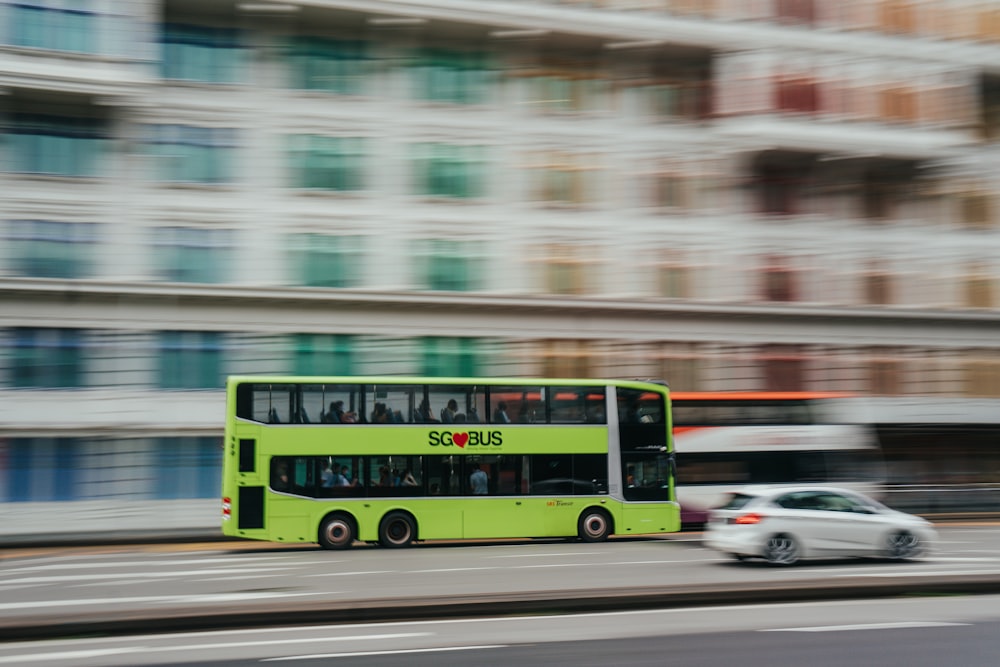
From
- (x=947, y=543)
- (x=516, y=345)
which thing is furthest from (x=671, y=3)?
(x=947, y=543)

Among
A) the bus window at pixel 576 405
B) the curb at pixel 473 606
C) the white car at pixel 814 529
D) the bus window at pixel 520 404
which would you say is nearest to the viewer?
the curb at pixel 473 606

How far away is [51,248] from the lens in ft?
89.2

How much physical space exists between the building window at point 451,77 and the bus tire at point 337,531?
1396cm

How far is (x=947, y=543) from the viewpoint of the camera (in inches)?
881

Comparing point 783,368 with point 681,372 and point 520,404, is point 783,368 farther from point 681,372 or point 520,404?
point 520,404

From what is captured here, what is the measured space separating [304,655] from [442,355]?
68.0 feet

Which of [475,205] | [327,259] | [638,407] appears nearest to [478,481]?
[638,407]

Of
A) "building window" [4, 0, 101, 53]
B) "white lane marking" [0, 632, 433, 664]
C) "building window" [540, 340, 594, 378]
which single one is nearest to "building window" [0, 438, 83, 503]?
"building window" [4, 0, 101, 53]

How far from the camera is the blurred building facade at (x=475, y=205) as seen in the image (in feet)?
89.1

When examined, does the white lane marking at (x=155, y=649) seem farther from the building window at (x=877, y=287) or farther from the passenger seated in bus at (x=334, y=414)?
the building window at (x=877, y=287)

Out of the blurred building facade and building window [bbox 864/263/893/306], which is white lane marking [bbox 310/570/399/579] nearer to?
the blurred building facade

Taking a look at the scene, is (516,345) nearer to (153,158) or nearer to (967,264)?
(153,158)

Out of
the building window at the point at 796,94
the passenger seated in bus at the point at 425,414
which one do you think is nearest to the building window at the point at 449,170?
the building window at the point at 796,94

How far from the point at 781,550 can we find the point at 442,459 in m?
7.42
